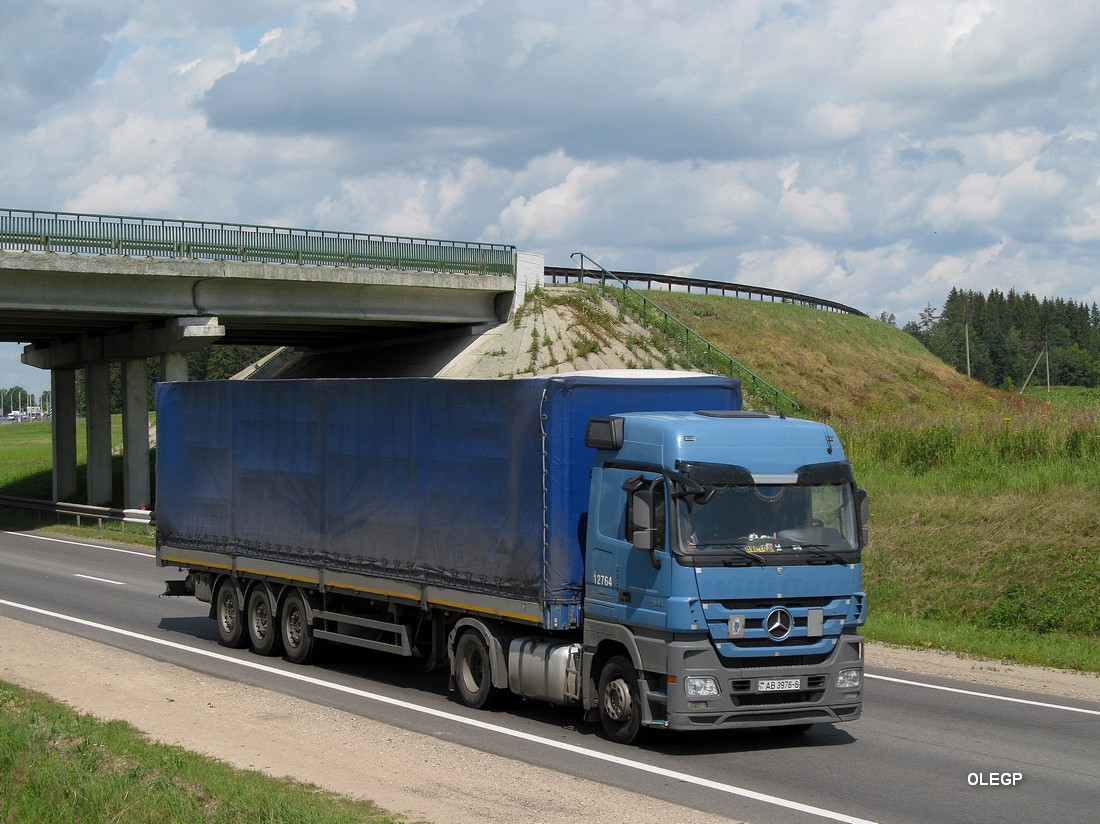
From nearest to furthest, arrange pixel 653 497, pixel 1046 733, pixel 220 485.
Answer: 1. pixel 653 497
2. pixel 1046 733
3. pixel 220 485

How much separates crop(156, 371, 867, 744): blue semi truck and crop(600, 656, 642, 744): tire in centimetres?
2

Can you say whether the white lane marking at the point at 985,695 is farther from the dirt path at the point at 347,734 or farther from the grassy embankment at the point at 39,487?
the grassy embankment at the point at 39,487

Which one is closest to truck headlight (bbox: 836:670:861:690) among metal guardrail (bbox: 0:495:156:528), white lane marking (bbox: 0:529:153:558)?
white lane marking (bbox: 0:529:153:558)

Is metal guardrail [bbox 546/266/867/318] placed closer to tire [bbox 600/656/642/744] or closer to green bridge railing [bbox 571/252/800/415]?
green bridge railing [bbox 571/252/800/415]

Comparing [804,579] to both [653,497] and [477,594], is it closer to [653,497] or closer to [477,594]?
[653,497]

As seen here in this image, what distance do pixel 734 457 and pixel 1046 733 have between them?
13.3 feet

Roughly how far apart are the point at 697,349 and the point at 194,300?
60.8ft

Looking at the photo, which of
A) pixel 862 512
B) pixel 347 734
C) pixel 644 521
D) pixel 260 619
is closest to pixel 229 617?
pixel 260 619

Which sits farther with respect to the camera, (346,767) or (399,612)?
(399,612)

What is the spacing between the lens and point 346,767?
10.3 metres

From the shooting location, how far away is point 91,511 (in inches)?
1508

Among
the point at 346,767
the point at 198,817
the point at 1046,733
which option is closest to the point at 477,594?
the point at 346,767

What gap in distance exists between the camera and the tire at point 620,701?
11320 millimetres

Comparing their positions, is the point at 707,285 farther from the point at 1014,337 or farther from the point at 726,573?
the point at 1014,337
